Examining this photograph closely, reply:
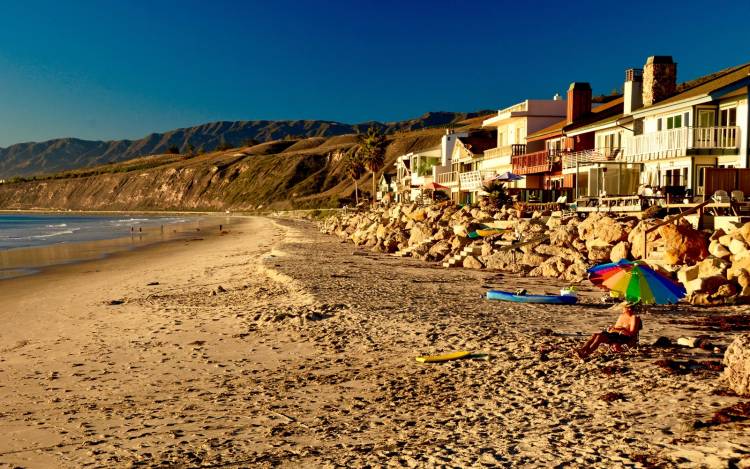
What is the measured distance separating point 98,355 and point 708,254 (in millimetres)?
15615

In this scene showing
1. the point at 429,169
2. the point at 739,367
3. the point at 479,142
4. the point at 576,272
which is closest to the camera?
the point at 739,367

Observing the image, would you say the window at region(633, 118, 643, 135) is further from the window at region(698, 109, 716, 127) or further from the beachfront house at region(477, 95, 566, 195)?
the beachfront house at region(477, 95, 566, 195)

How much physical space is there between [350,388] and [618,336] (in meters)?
4.33

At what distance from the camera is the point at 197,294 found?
18859mm

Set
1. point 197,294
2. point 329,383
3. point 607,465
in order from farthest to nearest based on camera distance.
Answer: point 197,294
point 329,383
point 607,465

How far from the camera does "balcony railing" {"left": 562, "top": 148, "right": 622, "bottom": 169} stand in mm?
31500

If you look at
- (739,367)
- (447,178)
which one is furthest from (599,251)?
(447,178)

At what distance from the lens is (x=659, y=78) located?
31109mm

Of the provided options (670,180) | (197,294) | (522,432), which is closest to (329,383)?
(522,432)

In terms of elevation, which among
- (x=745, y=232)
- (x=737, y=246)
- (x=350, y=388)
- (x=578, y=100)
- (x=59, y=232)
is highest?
(x=578, y=100)

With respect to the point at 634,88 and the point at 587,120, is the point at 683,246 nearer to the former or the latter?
the point at 634,88

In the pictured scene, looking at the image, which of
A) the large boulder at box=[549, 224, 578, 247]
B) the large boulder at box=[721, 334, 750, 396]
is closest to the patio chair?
the large boulder at box=[549, 224, 578, 247]

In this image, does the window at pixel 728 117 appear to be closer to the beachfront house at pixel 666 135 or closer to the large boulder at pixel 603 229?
the beachfront house at pixel 666 135

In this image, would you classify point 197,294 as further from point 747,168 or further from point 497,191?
point 497,191
